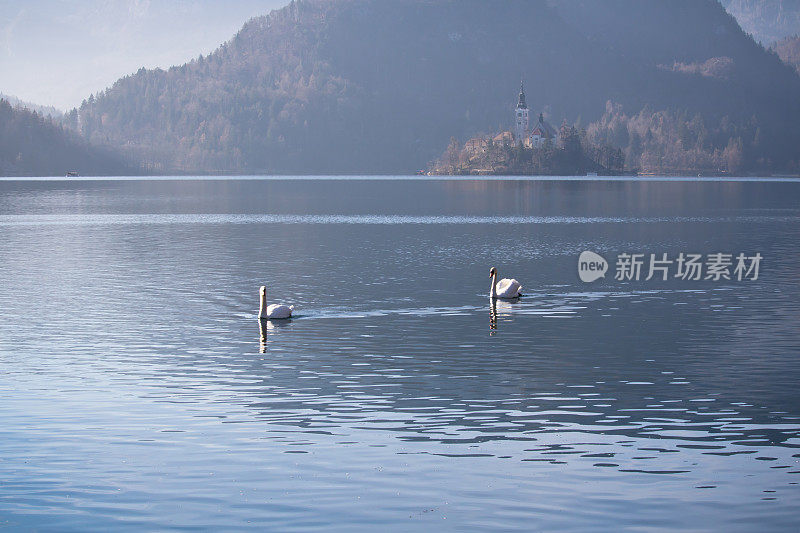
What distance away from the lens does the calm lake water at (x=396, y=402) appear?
19953 millimetres

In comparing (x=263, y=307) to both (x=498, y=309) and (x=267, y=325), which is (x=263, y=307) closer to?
(x=267, y=325)

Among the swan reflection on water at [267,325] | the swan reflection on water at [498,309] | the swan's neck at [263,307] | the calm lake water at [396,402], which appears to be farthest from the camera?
the swan reflection on water at [498,309]

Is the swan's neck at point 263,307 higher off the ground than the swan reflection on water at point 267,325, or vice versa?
the swan's neck at point 263,307

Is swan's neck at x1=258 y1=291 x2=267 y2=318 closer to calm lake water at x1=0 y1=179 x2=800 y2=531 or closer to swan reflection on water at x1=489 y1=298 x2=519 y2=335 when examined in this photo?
calm lake water at x1=0 y1=179 x2=800 y2=531

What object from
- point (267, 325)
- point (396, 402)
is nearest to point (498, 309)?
point (267, 325)

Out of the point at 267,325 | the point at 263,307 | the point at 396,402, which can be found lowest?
the point at 396,402

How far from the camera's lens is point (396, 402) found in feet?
Result: 92.7

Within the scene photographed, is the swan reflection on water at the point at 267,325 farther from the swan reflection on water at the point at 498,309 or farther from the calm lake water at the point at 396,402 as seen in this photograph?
the swan reflection on water at the point at 498,309

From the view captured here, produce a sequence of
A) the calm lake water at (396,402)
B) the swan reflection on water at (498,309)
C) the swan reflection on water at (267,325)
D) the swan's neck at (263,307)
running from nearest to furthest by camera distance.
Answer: the calm lake water at (396,402)
the swan reflection on water at (267,325)
the swan's neck at (263,307)
the swan reflection on water at (498,309)

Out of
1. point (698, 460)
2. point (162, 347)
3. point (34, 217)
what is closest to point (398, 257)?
point (162, 347)

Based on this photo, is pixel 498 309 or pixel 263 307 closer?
pixel 263 307

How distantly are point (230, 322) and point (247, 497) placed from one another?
2394cm

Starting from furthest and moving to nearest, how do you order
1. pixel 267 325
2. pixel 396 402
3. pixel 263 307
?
pixel 263 307, pixel 267 325, pixel 396 402

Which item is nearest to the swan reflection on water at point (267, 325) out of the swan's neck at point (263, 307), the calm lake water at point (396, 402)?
the swan's neck at point (263, 307)
